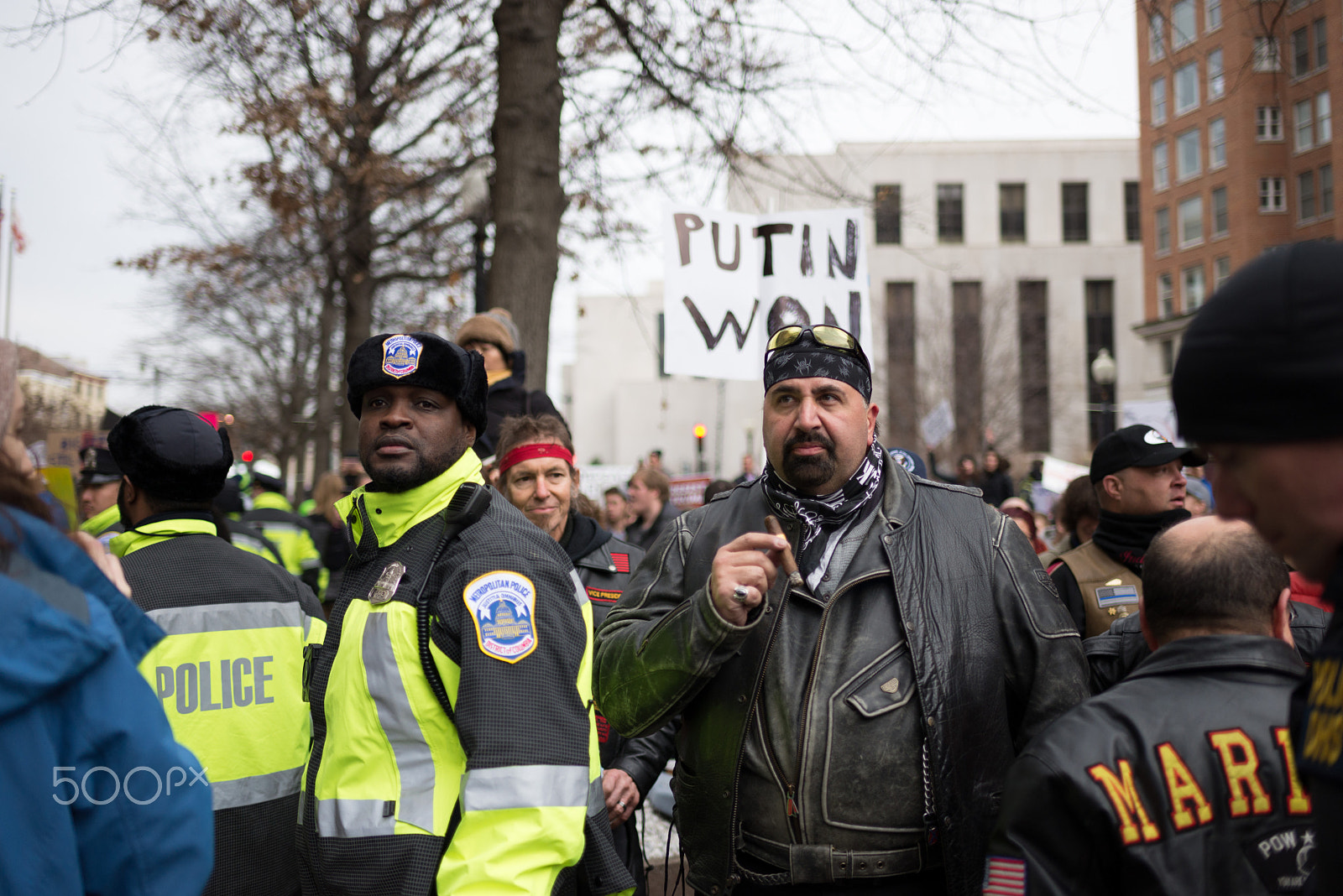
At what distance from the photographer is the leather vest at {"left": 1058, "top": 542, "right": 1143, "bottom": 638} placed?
4203 mm

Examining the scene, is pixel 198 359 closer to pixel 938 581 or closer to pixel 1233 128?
pixel 938 581

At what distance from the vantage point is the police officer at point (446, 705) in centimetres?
224

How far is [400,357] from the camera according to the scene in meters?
2.78

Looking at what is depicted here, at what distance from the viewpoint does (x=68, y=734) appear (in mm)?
1664

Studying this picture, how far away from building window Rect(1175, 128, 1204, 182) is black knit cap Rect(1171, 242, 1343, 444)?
161 feet

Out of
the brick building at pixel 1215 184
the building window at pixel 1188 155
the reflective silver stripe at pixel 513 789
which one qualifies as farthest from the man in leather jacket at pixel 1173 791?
the building window at pixel 1188 155

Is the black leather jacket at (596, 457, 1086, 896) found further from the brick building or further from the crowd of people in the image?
the brick building

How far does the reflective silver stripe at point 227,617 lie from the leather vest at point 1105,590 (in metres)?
2.98

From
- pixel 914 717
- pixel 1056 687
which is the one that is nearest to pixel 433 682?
pixel 914 717

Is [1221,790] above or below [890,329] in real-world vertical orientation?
below

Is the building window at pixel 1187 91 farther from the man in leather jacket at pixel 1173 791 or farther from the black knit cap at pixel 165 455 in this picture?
the man in leather jacket at pixel 1173 791

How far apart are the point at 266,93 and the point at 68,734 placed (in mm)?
12105

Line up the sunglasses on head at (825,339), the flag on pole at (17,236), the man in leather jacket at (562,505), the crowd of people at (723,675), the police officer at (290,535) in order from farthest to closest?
1. the flag on pole at (17,236)
2. the police officer at (290,535)
3. the man in leather jacket at (562,505)
4. the sunglasses on head at (825,339)
5. the crowd of people at (723,675)

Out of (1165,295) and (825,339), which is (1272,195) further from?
(825,339)
